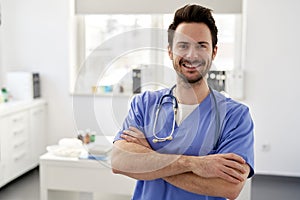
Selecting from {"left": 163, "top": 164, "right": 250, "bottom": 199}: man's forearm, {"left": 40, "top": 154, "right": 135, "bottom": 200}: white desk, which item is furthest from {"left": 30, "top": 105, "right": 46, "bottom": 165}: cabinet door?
{"left": 163, "top": 164, "right": 250, "bottom": 199}: man's forearm

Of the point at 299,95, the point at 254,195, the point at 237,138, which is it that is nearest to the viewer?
the point at 237,138

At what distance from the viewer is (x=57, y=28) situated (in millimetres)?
4262

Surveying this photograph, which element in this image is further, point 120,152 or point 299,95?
point 299,95

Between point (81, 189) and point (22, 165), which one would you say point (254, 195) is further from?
point (22, 165)

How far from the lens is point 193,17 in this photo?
114 centimetres

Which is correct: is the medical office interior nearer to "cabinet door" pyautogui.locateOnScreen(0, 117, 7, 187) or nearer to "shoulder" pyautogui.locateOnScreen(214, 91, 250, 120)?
"cabinet door" pyautogui.locateOnScreen(0, 117, 7, 187)

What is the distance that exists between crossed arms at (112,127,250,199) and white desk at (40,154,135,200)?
55.7 inches

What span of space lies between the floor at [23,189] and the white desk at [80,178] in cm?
91

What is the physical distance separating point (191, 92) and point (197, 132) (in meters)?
0.13

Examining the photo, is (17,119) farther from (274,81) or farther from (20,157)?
(274,81)

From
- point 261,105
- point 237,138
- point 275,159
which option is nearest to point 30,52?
point 261,105

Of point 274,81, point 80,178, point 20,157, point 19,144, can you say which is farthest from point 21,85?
point 274,81

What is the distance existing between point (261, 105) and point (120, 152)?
2.99 metres

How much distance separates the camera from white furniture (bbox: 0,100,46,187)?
11.6ft
